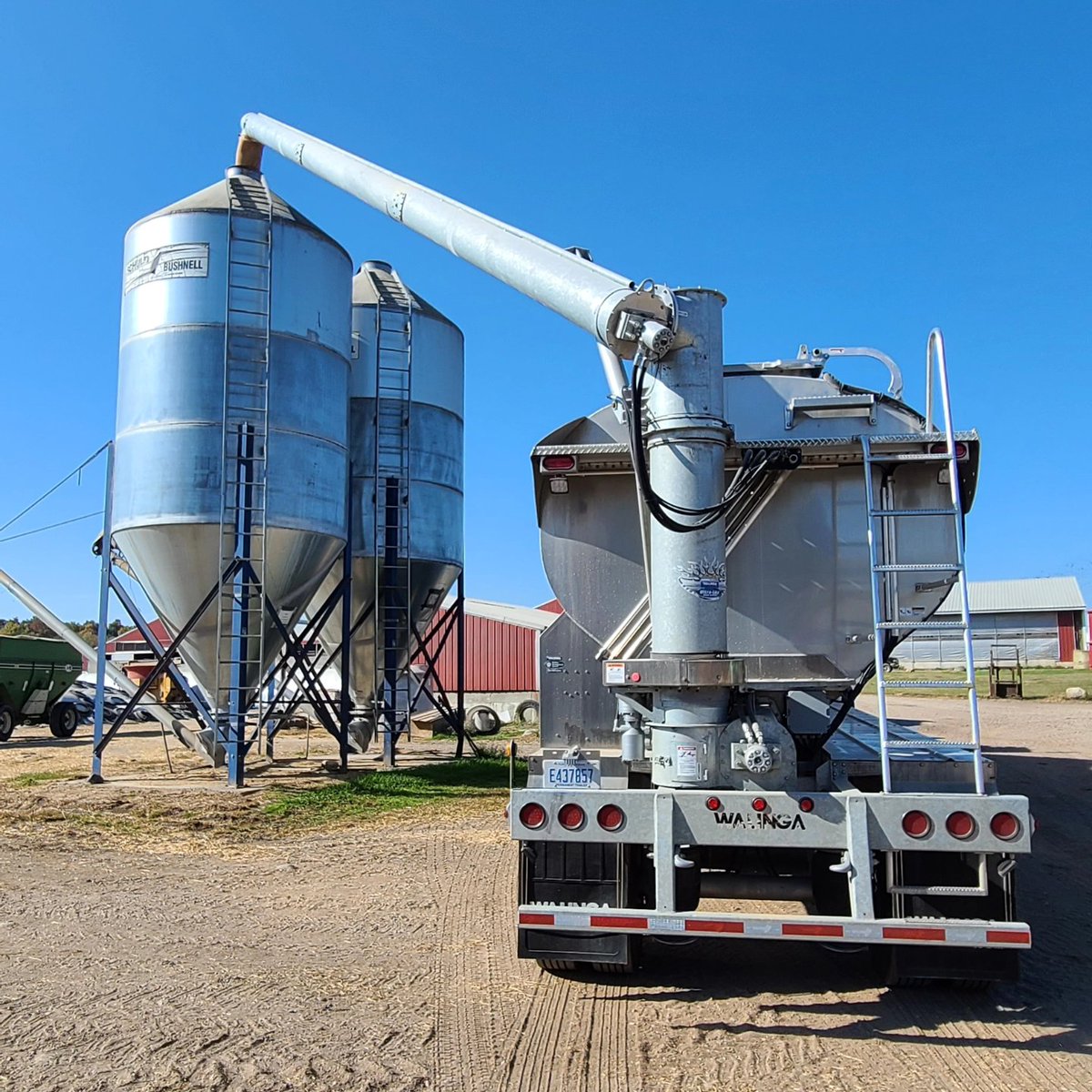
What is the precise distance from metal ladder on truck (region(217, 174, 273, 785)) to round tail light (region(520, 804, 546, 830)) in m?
9.34

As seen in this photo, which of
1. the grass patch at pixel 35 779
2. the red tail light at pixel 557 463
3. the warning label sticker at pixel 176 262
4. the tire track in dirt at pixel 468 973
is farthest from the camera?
the grass patch at pixel 35 779

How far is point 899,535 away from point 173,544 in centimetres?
1075

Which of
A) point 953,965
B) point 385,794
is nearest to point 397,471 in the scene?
point 385,794

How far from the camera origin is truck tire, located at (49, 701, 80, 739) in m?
24.8

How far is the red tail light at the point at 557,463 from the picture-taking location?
6.16 meters

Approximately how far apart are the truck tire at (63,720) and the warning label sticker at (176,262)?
576 inches

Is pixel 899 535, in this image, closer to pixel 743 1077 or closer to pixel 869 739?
pixel 869 739

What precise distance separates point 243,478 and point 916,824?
11.0 metres

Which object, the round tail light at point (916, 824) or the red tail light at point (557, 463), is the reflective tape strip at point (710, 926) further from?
the red tail light at point (557, 463)

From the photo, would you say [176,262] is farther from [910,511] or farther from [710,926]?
[710,926]

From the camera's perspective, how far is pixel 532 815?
532 centimetres

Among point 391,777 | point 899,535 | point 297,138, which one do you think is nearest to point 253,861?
point 391,777

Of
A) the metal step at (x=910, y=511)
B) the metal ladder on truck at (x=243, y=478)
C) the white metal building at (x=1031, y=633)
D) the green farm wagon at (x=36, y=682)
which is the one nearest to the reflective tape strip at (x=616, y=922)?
the metal step at (x=910, y=511)

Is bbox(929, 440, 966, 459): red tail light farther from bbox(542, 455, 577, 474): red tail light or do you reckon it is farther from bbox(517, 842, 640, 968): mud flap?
bbox(517, 842, 640, 968): mud flap
